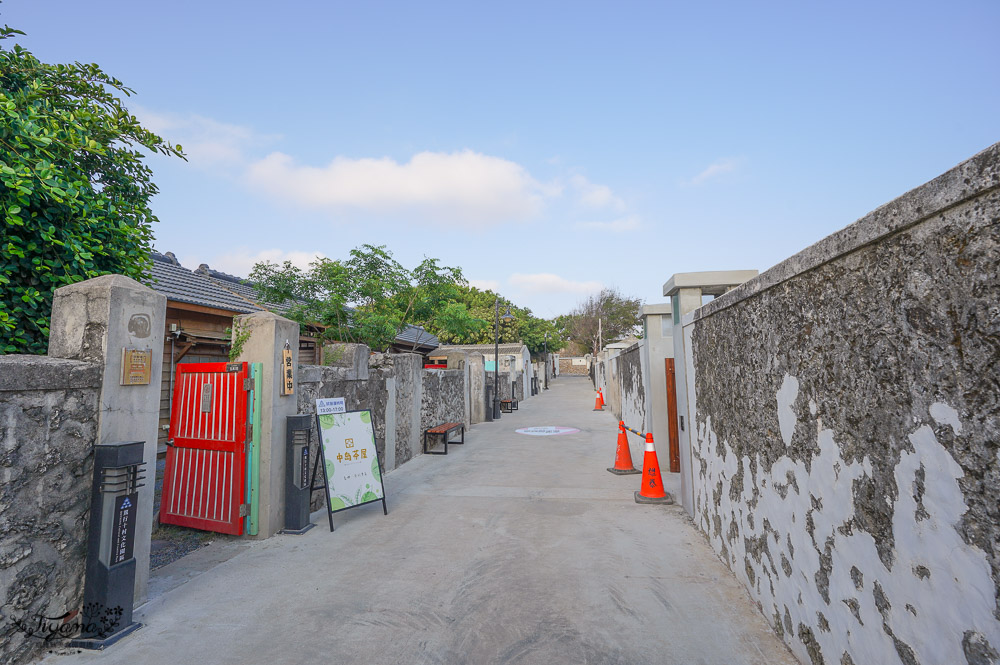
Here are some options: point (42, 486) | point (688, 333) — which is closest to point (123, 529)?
point (42, 486)

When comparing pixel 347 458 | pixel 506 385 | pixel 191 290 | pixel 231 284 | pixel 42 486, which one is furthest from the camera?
pixel 506 385

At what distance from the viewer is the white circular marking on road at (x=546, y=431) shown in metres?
12.8

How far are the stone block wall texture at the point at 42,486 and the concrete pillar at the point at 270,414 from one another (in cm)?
174

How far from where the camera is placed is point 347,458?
5586 millimetres

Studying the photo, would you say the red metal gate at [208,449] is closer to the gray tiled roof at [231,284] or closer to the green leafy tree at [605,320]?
the gray tiled roof at [231,284]

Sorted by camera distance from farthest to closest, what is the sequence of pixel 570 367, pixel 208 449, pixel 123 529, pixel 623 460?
pixel 570 367, pixel 623 460, pixel 208 449, pixel 123 529

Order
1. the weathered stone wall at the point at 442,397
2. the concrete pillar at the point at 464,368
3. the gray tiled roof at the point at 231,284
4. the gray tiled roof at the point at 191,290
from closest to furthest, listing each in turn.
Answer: the gray tiled roof at the point at 191,290 < the weathered stone wall at the point at 442,397 < the gray tiled roof at the point at 231,284 < the concrete pillar at the point at 464,368

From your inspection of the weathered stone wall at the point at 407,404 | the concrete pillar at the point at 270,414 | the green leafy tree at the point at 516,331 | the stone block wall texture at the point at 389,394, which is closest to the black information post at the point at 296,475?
the concrete pillar at the point at 270,414

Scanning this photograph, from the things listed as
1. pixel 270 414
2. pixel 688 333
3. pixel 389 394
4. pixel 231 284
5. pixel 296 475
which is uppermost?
pixel 231 284

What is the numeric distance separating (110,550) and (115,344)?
4.46ft

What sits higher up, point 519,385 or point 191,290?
point 191,290
